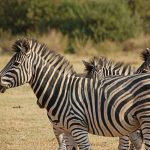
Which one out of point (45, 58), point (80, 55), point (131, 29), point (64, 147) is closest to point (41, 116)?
point (64, 147)

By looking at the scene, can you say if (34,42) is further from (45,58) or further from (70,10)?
(70,10)

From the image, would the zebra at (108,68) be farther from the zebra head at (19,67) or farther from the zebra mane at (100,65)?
the zebra head at (19,67)

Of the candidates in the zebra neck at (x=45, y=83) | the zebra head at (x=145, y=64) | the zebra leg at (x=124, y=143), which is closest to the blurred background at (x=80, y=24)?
the zebra head at (x=145, y=64)

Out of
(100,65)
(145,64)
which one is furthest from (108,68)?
(145,64)

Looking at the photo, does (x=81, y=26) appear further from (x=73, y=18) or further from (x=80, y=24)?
(x=73, y=18)

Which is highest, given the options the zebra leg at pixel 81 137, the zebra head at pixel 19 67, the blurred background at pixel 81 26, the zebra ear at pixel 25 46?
the blurred background at pixel 81 26

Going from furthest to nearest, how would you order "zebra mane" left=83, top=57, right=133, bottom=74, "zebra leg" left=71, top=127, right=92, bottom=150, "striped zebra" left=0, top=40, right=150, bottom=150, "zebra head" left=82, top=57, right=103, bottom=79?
"zebra head" left=82, top=57, right=103, bottom=79 < "zebra mane" left=83, top=57, right=133, bottom=74 < "zebra leg" left=71, top=127, right=92, bottom=150 < "striped zebra" left=0, top=40, right=150, bottom=150

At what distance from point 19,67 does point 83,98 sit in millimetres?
1085

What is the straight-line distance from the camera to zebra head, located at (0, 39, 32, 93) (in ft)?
29.6

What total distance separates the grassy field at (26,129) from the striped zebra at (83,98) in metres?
3.04

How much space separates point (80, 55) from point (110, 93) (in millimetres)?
30633

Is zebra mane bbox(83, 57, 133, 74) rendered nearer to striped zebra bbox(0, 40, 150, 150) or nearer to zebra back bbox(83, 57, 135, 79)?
zebra back bbox(83, 57, 135, 79)

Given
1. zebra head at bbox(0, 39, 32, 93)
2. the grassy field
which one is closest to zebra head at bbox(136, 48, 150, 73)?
the grassy field

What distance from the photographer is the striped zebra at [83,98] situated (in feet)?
27.9
